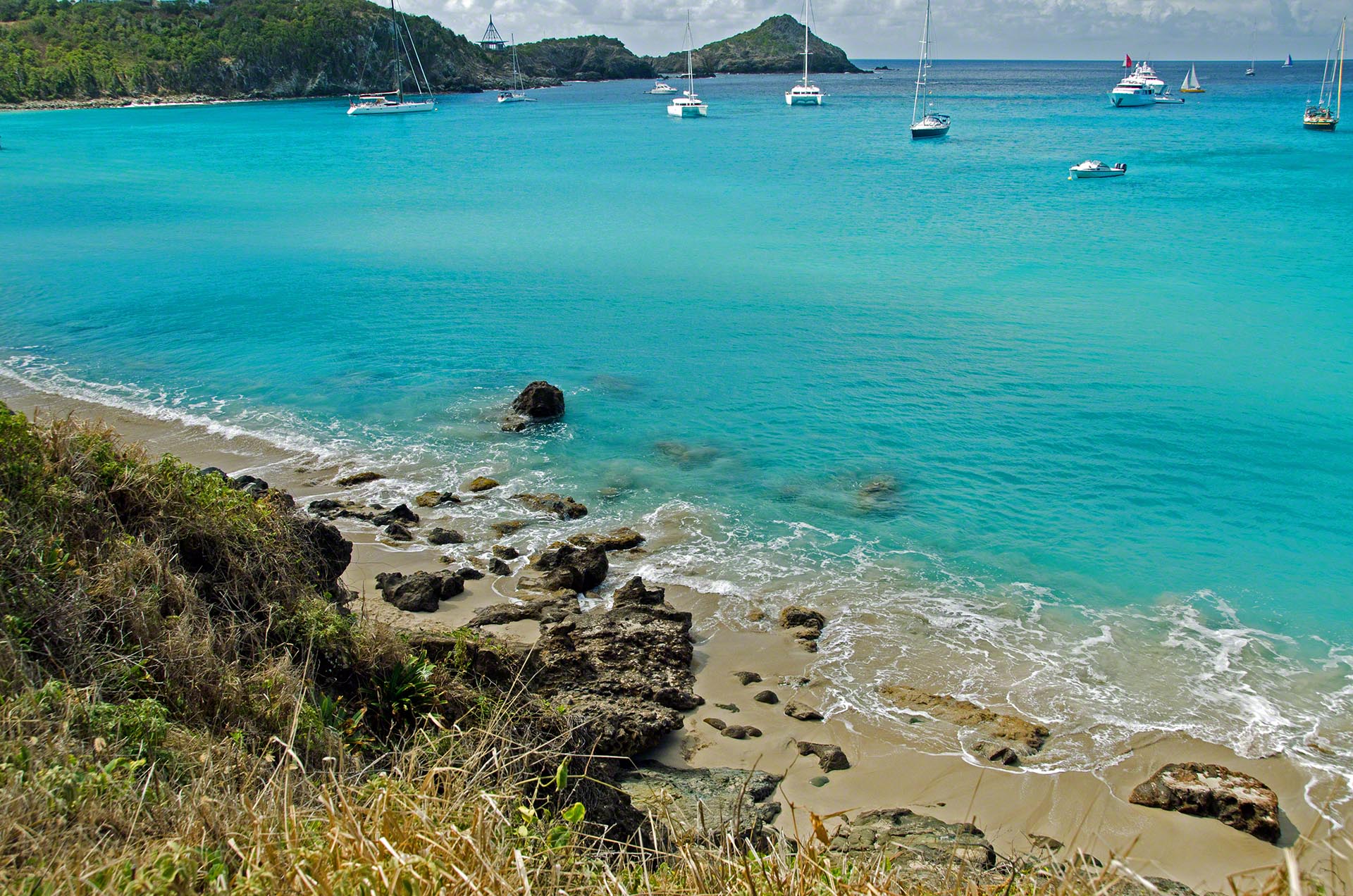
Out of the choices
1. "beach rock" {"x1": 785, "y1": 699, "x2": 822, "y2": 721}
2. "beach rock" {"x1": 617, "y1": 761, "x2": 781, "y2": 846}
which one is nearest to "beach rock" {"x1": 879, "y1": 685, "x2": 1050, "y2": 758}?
"beach rock" {"x1": 785, "y1": 699, "x2": 822, "y2": 721}

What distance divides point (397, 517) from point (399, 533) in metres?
0.68

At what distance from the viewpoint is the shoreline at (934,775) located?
32.9 feet

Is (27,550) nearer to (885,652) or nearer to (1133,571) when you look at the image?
(885,652)

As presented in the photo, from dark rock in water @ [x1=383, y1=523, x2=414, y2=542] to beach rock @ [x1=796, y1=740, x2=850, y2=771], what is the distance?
29.4 feet

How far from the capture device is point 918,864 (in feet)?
27.1

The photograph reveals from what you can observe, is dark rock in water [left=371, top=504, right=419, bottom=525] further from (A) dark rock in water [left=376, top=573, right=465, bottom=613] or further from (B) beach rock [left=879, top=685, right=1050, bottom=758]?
(B) beach rock [left=879, top=685, right=1050, bottom=758]

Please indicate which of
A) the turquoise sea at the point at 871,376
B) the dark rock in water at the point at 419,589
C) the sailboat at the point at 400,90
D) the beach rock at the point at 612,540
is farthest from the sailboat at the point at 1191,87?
the dark rock in water at the point at 419,589

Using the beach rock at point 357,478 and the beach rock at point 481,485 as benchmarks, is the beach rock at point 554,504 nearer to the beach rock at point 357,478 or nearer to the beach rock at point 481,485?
the beach rock at point 481,485

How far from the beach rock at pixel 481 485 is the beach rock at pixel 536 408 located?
2.96 m

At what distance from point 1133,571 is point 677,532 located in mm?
8442

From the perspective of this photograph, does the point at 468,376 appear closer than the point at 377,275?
Yes

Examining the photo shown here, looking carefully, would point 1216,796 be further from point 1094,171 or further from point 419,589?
point 1094,171

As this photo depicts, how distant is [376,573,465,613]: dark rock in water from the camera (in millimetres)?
14125

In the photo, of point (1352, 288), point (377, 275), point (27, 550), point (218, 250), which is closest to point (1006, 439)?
point (27, 550)
